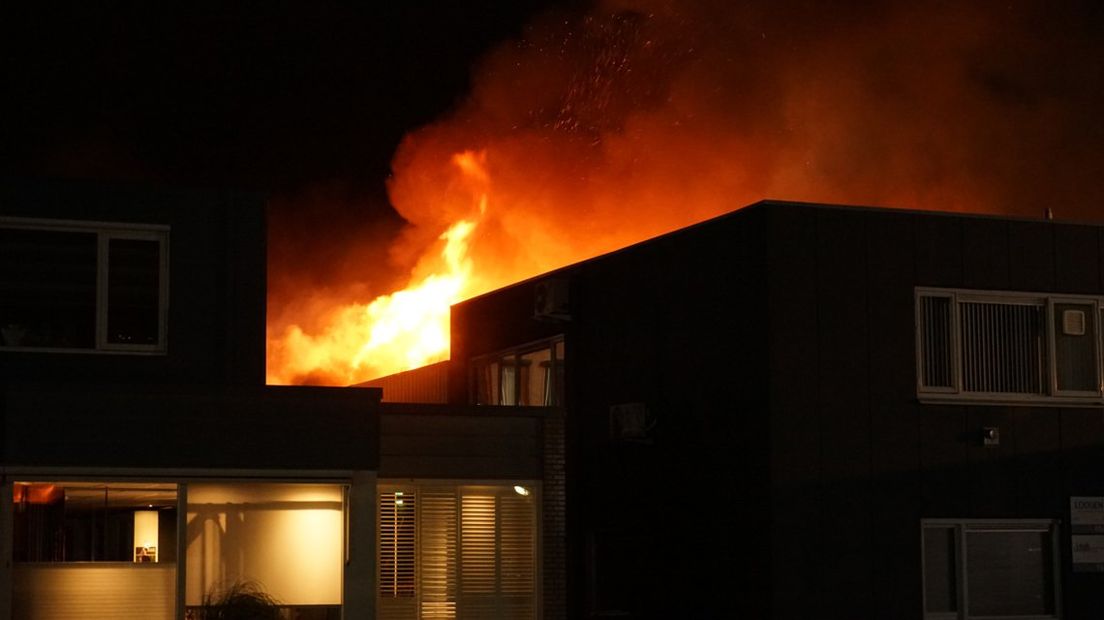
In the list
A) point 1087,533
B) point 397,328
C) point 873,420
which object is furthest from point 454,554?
point 397,328

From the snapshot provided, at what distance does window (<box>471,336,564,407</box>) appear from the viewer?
2364 cm

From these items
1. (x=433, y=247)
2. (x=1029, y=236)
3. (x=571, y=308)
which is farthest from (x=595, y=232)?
(x=1029, y=236)

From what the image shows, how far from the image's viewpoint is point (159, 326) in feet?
62.2

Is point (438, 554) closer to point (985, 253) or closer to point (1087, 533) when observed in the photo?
point (985, 253)

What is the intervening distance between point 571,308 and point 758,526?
558 cm

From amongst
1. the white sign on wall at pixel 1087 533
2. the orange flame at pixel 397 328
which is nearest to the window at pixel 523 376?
the white sign on wall at pixel 1087 533

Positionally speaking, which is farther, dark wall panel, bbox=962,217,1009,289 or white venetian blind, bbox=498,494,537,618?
white venetian blind, bbox=498,494,537,618

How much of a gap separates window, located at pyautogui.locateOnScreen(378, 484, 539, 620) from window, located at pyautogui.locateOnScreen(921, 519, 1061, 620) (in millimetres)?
5159

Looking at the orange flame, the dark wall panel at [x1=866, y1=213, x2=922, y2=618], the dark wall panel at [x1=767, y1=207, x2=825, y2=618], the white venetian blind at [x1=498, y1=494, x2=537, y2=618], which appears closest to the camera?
the dark wall panel at [x1=767, y1=207, x2=825, y2=618]

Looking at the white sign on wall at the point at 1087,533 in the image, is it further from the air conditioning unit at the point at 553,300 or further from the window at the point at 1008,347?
the air conditioning unit at the point at 553,300

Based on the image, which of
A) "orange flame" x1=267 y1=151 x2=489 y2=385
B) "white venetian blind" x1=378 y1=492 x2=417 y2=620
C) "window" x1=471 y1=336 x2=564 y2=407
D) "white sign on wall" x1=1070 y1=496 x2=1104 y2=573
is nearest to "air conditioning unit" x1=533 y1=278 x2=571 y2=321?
"window" x1=471 y1=336 x2=564 y2=407

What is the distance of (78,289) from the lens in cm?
1866

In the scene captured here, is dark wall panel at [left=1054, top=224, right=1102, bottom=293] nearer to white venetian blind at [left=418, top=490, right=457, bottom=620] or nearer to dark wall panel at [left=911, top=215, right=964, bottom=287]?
dark wall panel at [left=911, top=215, right=964, bottom=287]

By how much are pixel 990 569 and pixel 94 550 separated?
9703mm
